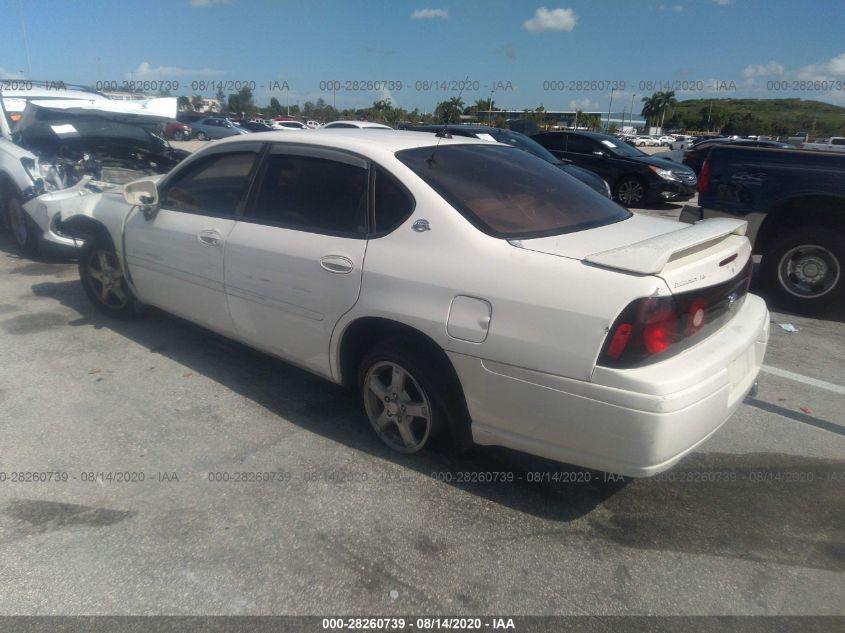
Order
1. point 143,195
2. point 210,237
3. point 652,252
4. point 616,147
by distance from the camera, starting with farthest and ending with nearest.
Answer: point 616,147 < point 143,195 < point 210,237 < point 652,252

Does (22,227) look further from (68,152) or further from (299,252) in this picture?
(299,252)

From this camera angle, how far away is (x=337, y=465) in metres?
3.27

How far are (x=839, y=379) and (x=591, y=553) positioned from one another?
115 inches

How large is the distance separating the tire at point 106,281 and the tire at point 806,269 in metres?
5.58

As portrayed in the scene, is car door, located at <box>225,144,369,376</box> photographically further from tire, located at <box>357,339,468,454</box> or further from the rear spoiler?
the rear spoiler

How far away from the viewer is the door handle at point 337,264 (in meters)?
3.17

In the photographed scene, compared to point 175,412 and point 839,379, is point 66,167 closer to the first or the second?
point 175,412

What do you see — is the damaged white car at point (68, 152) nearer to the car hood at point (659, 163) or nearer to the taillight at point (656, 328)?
the taillight at point (656, 328)

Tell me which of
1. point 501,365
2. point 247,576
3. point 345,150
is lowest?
point 247,576

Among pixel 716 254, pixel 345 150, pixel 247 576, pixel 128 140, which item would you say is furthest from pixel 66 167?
pixel 716 254

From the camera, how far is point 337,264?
321 cm

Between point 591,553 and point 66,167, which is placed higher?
point 66,167

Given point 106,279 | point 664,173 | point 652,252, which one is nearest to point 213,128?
point 664,173

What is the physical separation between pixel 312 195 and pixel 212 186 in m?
0.98
